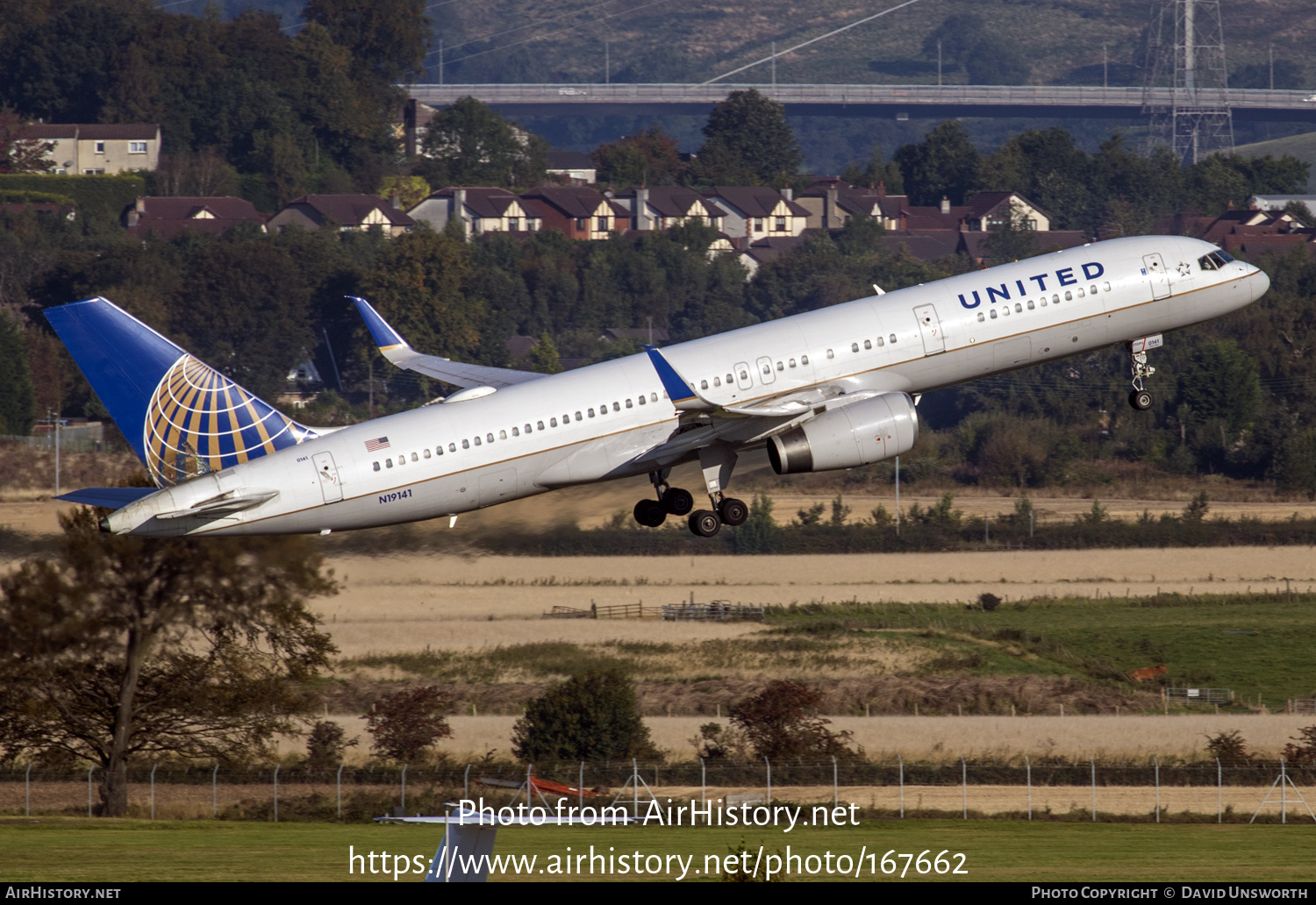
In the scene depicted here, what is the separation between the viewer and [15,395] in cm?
13400

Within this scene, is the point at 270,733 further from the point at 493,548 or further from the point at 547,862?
the point at 547,862

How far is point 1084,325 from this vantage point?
5522cm

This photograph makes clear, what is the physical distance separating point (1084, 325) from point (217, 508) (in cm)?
2573

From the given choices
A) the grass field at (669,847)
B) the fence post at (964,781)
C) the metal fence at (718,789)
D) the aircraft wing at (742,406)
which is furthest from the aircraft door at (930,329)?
the metal fence at (718,789)

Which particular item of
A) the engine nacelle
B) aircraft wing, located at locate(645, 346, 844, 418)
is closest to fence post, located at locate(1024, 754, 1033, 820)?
the engine nacelle

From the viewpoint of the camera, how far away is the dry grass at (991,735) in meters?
71.1

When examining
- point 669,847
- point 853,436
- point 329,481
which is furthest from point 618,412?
point 669,847

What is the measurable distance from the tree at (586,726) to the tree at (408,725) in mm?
3222

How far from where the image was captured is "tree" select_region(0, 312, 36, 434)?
13275 cm

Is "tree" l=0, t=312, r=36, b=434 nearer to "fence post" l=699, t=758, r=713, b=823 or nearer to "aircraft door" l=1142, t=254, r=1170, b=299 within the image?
"fence post" l=699, t=758, r=713, b=823

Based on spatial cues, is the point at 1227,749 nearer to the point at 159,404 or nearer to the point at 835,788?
the point at 835,788

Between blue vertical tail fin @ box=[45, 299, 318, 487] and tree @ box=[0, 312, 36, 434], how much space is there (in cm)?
8763

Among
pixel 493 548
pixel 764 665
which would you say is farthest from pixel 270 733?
pixel 764 665

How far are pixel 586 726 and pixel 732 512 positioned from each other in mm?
17748
